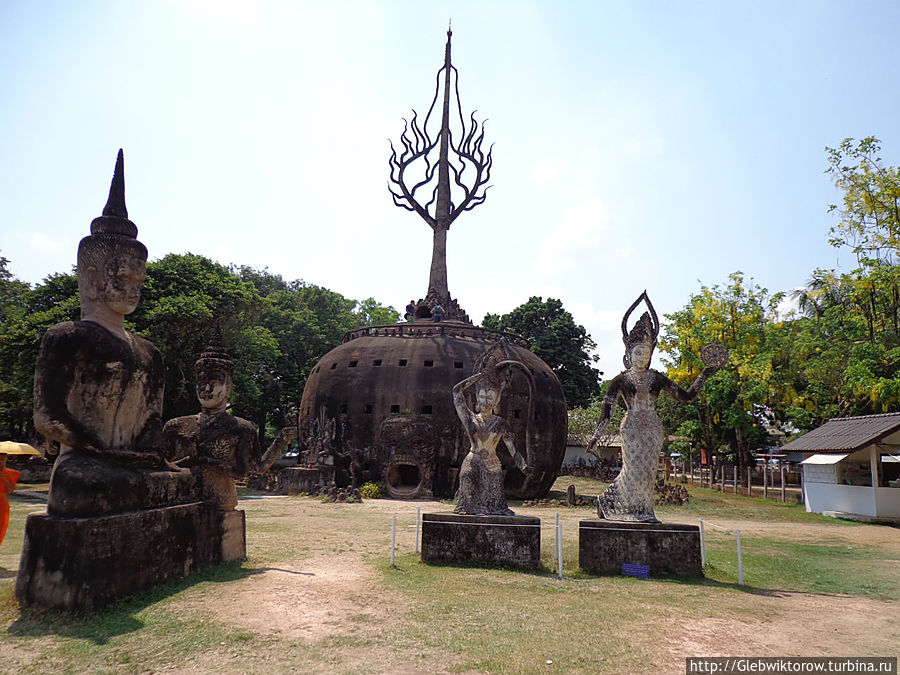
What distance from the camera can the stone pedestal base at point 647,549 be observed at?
334 inches

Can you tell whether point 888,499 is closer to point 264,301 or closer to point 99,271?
point 99,271

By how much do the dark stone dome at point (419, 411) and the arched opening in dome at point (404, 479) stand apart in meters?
0.04

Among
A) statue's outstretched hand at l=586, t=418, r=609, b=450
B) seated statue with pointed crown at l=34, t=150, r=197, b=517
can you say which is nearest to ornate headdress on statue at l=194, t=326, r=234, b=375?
seated statue with pointed crown at l=34, t=150, r=197, b=517

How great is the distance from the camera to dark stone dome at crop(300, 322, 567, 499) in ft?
74.6

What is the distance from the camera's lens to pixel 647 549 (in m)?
8.52

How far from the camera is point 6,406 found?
2430 cm

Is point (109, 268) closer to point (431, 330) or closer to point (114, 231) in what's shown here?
point (114, 231)

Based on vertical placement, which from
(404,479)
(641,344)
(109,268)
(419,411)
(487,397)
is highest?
(109,268)

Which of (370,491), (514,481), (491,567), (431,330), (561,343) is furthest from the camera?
(561,343)

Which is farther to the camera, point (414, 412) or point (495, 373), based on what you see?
point (414, 412)

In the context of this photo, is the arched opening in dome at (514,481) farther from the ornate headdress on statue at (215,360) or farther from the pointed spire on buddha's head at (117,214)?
the pointed spire on buddha's head at (117,214)

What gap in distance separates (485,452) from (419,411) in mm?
14010

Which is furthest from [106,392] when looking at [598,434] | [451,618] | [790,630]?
[790,630]

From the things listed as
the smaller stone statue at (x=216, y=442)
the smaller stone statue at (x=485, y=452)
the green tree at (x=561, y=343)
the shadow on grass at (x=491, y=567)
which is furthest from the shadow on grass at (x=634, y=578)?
the green tree at (x=561, y=343)
